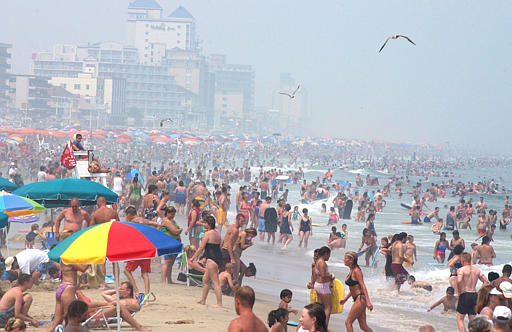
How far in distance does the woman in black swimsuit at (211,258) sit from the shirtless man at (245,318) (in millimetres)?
4046

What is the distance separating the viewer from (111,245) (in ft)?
20.3

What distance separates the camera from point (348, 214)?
2908 cm

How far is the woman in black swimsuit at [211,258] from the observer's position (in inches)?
366

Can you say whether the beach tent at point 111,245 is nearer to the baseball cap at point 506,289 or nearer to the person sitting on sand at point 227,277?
the baseball cap at point 506,289

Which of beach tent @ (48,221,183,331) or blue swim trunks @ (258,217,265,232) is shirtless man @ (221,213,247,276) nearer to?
beach tent @ (48,221,183,331)

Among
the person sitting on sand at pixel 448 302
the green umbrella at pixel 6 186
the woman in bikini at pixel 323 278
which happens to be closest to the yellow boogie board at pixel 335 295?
the woman in bikini at pixel 323 278

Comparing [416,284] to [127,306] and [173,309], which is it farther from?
[127,306]

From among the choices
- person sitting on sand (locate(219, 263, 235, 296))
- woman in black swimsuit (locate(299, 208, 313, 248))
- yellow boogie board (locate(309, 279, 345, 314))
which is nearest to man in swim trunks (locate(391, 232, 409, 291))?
person sitting on sand (locate(219, 263, 235, 296))

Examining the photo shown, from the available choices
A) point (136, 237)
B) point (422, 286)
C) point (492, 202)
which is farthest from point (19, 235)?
point (492, 202)

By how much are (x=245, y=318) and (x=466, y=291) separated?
208 inches

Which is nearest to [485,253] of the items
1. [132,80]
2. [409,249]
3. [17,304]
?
[409,249]

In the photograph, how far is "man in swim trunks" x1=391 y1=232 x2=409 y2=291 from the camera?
12672 mm

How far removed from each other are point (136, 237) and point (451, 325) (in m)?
6.36

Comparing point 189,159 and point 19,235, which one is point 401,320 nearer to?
point 19,235
